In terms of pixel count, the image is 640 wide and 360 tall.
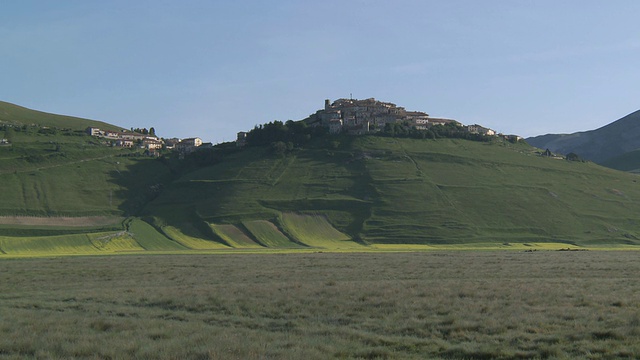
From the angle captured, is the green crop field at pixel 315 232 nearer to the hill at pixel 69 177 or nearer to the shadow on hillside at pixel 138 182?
the shadow on hillside at pixel 138 182

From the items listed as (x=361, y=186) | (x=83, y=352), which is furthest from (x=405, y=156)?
(x=83, y=352)

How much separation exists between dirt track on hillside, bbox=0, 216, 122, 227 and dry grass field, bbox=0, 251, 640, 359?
286 feet

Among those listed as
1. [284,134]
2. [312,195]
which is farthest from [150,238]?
[284,134]

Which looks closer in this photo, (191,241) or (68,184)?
(191,241)

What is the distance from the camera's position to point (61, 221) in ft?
411

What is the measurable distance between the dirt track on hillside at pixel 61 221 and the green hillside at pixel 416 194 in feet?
32.2

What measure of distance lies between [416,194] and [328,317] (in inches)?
4574

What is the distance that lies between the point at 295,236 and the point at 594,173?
9157 centimetres

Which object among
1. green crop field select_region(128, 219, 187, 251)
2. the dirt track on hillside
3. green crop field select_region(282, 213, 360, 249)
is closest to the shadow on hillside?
the dirt track on hillside

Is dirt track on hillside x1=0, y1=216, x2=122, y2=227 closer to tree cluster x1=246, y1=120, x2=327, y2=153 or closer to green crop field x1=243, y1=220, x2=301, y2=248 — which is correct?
green crop field x1=243, y1=220, x2=301, y2=248

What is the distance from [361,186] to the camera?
14588cm

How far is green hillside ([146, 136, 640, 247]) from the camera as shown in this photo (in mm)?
122062

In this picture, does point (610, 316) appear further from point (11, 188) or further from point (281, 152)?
point (281, 152)

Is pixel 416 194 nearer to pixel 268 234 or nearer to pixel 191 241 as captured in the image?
pixel 268 234
